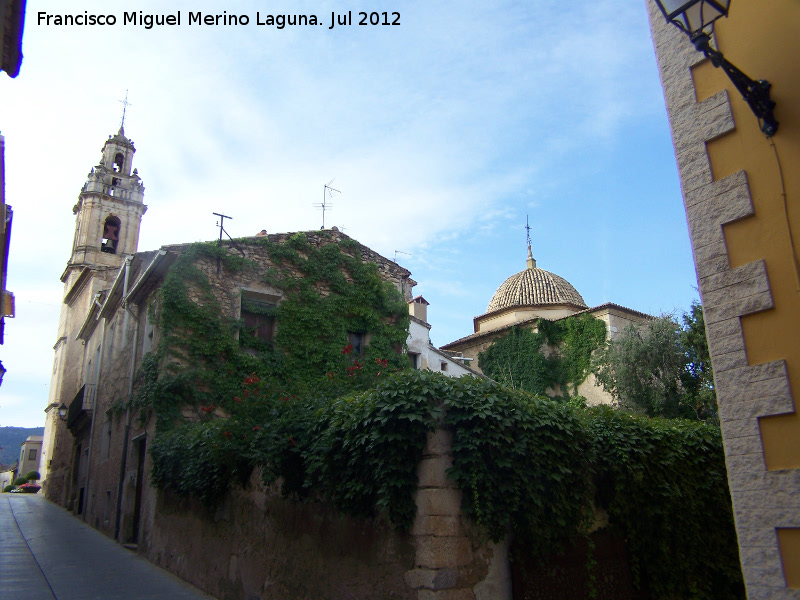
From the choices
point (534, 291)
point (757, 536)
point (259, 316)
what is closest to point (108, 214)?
point (534, 291)

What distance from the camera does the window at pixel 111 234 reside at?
125 feet

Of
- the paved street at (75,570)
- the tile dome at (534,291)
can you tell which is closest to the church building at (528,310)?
the tile dome at (534,291)

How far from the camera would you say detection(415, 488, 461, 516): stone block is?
5.30 m

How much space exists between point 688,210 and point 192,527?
857 cm

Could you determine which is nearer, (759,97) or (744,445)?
(744,445)

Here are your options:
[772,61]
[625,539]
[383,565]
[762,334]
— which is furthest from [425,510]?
[772,61]

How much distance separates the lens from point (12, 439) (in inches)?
6309

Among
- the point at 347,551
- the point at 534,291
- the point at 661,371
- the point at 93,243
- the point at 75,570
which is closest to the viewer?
the point at 347,551

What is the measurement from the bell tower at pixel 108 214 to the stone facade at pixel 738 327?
38.1 meters

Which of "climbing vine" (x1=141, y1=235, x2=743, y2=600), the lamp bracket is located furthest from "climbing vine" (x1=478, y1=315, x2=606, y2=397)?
the lamp bracket

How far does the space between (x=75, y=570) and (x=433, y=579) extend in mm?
8142

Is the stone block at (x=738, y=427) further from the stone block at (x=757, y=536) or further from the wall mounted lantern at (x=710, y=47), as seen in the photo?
the wall mounted lantern at (x=710, y=47)

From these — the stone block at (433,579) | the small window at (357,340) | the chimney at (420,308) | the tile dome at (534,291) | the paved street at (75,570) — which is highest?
the tile dome at (534,291)

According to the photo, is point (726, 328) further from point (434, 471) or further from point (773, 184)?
point (434, 471)
